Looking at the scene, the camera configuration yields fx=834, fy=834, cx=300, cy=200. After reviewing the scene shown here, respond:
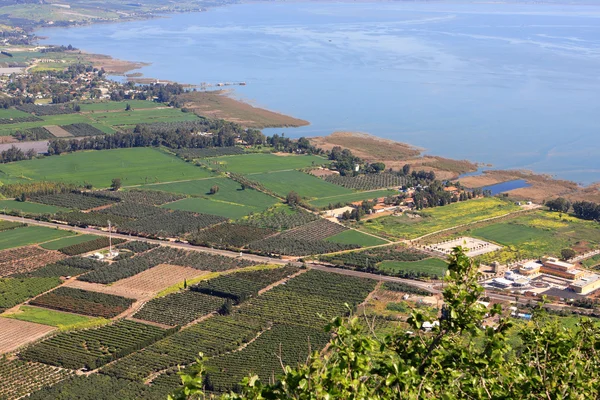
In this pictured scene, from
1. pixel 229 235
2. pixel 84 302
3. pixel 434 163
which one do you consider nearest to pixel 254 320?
pixel 84 302

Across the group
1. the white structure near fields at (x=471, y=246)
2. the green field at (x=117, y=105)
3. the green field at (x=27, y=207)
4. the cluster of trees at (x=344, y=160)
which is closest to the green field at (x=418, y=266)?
the white structure near fields at (x=471, y=246)

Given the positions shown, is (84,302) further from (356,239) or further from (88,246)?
(356,239)

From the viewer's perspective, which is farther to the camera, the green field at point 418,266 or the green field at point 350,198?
the green field at point 350,198

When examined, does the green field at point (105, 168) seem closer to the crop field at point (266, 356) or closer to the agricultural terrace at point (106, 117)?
the agricultural terrace at point (106, 117)

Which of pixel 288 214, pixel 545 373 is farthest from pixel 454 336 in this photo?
pixel 288 214

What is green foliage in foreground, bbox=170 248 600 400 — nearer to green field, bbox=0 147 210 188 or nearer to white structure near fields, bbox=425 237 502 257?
white structure near fields, bbox=425 237 502 257

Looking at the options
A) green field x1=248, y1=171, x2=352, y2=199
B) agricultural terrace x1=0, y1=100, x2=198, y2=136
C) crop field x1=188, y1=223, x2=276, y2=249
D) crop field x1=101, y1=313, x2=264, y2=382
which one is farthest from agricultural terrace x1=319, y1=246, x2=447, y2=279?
agricultural terrace x1=0, y1=100, x2=198, y2=136
